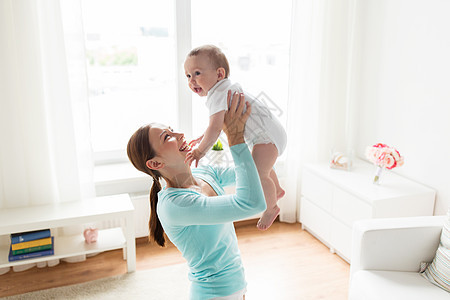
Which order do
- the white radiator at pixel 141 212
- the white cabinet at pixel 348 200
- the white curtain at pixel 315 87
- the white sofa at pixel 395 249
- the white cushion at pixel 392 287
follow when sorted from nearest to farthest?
the white cushion at pixel 392 287, the white sofa at pixel 395 249, the white cabinet at pixel 348 200, the white radiator at pixel 141 212, the white curtain at pixel 315 87

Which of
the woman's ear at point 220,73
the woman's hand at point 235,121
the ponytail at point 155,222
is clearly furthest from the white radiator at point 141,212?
the woman's hand at point 235,121

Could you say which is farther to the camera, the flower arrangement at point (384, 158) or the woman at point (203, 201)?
the flower arrangement at point (384, 158)

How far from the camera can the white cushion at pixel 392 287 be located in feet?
6.73

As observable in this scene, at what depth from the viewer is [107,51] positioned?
3.16 metres

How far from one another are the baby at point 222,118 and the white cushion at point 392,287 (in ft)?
3.27

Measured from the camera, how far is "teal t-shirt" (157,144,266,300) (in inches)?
47.6

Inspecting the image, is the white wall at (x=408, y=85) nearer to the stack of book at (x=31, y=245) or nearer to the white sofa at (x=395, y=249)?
the white sofa at (x=395, y=249)

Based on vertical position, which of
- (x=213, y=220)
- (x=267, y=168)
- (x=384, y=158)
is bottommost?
(x=384, y=158)

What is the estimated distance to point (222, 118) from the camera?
1347 millimetres

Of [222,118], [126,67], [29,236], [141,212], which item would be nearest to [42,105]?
[126,67]

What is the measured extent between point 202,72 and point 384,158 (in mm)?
1935

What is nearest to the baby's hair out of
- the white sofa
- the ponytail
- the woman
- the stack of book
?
the woman

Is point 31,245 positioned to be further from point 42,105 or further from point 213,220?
point 213,220

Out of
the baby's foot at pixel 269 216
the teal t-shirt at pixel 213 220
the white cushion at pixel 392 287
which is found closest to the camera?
the teal t-shirt at pixel 213 220
